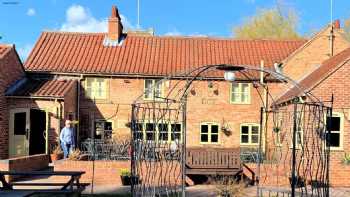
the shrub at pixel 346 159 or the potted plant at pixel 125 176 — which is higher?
the shrub at pixel 346 159

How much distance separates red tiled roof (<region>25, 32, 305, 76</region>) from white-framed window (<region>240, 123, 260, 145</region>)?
3.53 m

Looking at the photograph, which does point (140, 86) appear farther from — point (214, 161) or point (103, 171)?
point (103, 171)

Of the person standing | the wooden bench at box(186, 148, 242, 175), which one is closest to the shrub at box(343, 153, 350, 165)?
the wooden bench at box(186, 148, 242, 175)

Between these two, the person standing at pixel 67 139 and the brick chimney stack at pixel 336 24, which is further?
the brick chimney stack at pixel 336 24

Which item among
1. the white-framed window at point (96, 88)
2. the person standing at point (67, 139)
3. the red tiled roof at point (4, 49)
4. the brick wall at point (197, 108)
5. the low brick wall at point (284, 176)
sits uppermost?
the red tiled roof at point (4, 49)

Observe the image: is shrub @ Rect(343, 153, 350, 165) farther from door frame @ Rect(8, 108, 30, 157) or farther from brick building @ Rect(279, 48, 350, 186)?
door frame @ Rect(8, 108, 30, 157)

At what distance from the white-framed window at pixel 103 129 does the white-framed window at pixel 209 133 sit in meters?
4.66

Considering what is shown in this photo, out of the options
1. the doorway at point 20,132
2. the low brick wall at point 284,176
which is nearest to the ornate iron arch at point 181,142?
the low brick wall at point 284,176

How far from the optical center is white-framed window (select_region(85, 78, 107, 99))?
23.7 m

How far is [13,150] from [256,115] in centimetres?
1193

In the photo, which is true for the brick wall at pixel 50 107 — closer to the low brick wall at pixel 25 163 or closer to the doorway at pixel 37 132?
the doorway at pixel 37 132

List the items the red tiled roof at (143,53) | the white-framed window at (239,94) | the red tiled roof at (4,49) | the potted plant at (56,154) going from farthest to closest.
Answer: the white-framed window at (239,94), the red tiled roof at (143,53), the red tiled roof at (4,49), the potted plant at (56,154)

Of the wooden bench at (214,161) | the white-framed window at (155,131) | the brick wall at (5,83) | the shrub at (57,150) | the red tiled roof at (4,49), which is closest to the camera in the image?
the white-framed window at (155,131)

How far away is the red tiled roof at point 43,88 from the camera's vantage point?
20.5m
